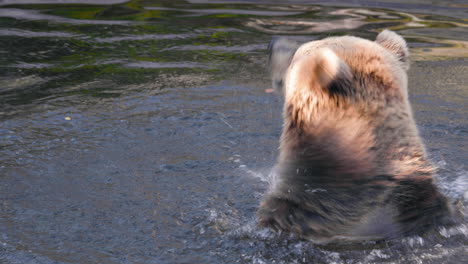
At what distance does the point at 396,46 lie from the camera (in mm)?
3393

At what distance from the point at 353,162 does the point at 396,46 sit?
0.80 meters

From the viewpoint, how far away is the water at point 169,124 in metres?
3.06

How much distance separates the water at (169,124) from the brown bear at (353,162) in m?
0.11

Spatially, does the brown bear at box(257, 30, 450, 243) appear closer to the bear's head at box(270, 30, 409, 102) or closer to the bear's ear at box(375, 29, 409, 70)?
the bear's head at box(270, 30, 409, 102)

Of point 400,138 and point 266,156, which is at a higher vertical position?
point 400,138

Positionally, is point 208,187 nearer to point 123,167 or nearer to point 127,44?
point 123,167

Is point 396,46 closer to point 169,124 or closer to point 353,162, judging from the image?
point 353,162

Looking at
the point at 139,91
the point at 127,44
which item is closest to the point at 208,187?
the point at 139,91

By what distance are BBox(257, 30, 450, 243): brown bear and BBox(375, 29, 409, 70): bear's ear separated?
261 mm

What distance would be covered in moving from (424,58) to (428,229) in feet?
14.7

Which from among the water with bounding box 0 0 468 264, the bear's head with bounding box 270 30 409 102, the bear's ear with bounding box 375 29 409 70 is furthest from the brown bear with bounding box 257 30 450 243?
the bear's ear with bounding box 375 29 409 70

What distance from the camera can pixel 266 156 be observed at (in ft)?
14.7

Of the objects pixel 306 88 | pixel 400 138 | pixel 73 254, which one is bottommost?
pixel 73 254

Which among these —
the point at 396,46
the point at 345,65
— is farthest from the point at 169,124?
the point at 345,65
